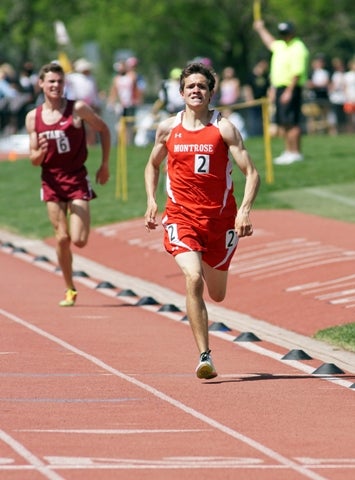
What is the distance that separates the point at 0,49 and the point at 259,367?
69.2 metres

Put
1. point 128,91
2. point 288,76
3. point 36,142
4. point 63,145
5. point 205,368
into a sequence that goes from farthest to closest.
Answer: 1. point 128,91
2. point 288,76
3. point 63,145
4. point 36,142
5. point 205,368

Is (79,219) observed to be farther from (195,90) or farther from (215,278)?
(195,90)

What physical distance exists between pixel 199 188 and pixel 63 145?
4.10m

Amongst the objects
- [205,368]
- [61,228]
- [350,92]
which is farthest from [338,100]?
[205,368]

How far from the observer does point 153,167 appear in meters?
11.1

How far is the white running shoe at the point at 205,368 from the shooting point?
35.0ft

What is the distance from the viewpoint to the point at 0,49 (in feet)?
261

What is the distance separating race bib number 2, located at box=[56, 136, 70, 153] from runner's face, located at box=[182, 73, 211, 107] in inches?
162

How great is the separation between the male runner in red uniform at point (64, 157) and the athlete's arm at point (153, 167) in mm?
3485

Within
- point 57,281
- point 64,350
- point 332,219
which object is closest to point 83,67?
point 332,219

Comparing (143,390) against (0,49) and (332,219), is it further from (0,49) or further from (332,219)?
(0,49)

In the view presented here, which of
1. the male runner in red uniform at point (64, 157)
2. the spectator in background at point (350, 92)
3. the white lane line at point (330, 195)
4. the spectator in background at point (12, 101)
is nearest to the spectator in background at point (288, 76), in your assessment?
the white lane line at point (330, 195)

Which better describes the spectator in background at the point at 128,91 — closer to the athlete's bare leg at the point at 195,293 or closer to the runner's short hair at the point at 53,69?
the runner's short hair at the point at 53,69

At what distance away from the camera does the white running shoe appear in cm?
1066
